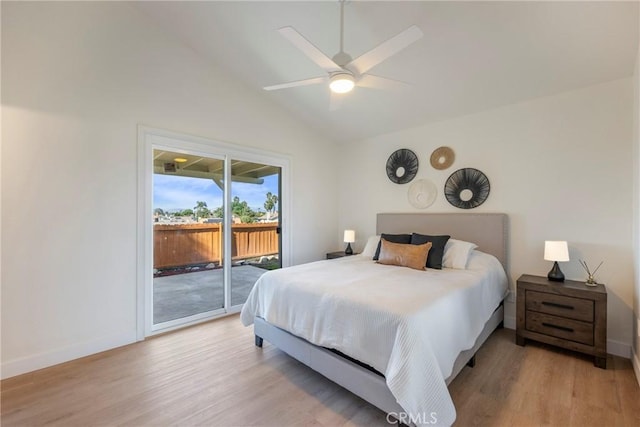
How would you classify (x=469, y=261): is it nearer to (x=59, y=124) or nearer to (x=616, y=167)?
(x=616, y=167)

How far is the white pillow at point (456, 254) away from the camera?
3.00 meters

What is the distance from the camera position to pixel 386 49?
6.22 ft

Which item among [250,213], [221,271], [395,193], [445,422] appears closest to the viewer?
[445,422]

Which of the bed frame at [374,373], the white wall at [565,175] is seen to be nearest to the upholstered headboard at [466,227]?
the bed frame at [374,373]

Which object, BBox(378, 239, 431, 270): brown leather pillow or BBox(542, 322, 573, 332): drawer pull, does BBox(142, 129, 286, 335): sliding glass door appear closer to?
BBox(378, 239, 431, 270): brown leather pillow

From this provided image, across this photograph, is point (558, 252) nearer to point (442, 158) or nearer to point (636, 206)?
point (636, 206)

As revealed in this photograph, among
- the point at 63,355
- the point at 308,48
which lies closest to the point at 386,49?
the point at 308,48

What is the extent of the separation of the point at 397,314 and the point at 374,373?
0.44 m

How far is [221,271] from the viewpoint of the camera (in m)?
3.65

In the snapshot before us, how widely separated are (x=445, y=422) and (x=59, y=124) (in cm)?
367

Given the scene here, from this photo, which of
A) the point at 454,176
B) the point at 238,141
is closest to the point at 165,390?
the point at 238,141

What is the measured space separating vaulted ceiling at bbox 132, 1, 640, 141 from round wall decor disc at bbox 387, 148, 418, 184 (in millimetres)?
583

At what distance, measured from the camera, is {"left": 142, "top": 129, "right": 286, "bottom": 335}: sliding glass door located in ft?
10.3

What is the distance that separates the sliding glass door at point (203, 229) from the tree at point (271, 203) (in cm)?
2
